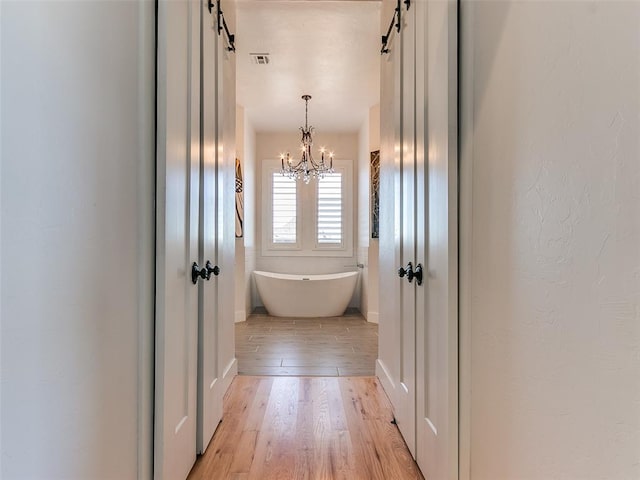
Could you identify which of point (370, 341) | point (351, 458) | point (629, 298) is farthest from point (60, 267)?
point (370, 341)

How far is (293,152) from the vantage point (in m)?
5.91

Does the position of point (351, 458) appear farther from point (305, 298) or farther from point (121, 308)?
point (305, 298)

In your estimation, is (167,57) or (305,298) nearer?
(167,57)

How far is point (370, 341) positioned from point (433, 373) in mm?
2406

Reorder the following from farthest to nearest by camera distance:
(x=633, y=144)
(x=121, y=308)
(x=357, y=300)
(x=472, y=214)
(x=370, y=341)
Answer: (x=357, y=300) → (x=370, y=341) → (x=472, y=214) → (x=121, y=308) → (x=633, y=144)

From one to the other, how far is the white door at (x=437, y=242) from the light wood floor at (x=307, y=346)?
140 centimetres

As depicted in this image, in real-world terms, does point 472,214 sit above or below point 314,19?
below

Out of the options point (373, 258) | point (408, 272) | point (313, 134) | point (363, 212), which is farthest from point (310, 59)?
point (408, 272)

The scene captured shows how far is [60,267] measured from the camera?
85 cm

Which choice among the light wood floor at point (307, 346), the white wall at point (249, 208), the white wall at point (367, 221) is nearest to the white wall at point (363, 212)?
the white wall at point (367, 221)

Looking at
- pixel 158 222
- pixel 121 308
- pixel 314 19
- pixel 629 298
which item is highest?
pixel 314 19

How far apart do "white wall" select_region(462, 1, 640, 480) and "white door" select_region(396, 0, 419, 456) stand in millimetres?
464

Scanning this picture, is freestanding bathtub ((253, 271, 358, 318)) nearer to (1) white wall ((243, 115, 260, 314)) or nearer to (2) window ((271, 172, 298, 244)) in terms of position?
(1) white wall ((243, 115, 260, 314))

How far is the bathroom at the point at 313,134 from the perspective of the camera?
3.05m
